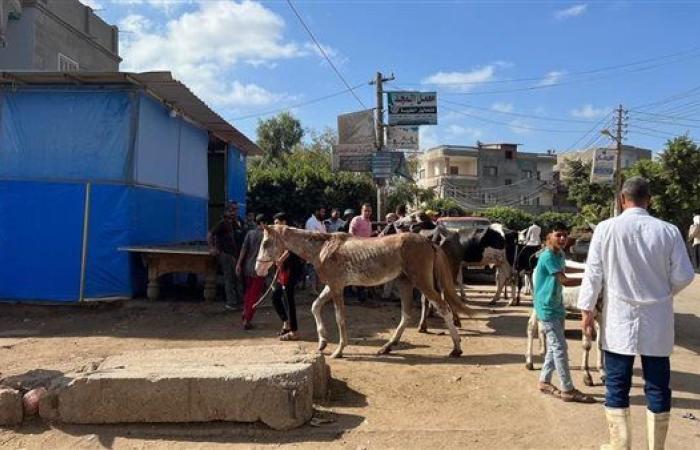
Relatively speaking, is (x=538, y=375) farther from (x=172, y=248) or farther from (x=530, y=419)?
(x=172, y=248)

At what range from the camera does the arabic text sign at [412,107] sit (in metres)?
22.2

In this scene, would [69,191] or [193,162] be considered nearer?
[69,191]

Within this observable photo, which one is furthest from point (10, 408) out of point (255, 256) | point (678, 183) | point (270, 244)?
point (678, 183)

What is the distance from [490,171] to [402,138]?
37.2 meters

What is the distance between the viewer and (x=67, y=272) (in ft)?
36.8

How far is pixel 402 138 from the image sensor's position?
22.7 metres

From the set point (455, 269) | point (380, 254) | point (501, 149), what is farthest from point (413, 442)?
point (501, 149)

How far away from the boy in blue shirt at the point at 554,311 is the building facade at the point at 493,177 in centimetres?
4876

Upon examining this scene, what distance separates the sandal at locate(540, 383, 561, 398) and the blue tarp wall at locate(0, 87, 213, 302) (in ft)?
26.7

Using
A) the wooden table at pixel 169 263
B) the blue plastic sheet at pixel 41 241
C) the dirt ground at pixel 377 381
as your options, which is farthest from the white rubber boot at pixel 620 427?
the blue plastic sheet at pixel 41 241

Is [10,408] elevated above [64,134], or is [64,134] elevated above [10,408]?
[64,134]

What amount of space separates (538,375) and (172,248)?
7.29 m

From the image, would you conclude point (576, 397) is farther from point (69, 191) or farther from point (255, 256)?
point (69, 191)

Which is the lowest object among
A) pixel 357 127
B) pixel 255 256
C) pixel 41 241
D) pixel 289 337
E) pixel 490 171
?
pixel 289 337
